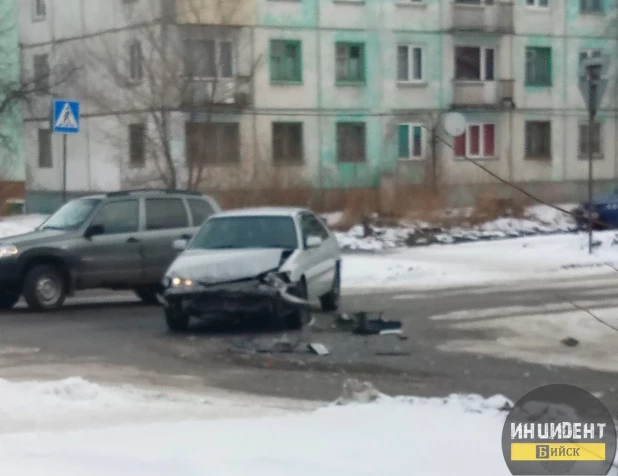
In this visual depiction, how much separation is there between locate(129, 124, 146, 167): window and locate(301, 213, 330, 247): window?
2315 cm

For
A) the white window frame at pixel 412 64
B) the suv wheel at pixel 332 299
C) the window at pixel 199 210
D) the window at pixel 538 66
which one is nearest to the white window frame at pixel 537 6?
the window at pixel 538 66

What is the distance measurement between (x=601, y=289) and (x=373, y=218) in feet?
45.1

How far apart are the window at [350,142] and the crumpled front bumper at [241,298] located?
3002cm

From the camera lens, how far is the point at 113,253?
1678 cm

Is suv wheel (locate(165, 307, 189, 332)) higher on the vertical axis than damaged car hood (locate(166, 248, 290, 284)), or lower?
lower

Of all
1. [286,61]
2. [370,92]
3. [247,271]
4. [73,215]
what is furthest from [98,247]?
[370,92]

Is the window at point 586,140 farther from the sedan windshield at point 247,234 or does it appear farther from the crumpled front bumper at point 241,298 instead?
the crumpled front bumper at point 241,298

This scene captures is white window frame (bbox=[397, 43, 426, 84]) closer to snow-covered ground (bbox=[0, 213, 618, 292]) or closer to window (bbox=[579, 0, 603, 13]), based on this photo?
window (bbox=[579, 0, 603, 13])

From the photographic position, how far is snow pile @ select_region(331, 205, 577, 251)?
2811cm

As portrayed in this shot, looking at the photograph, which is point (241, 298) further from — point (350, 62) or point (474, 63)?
point (474, 63)

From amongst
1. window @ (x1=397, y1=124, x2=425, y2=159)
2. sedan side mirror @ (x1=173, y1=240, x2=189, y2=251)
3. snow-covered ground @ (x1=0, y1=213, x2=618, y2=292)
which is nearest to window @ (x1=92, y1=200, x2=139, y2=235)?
sedan side mirror @ (x1=173, y1=240, x2=189, y2=251)

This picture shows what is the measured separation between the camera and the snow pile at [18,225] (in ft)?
101

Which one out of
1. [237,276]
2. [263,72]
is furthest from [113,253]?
[263,72]

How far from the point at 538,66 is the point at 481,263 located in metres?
26.1
